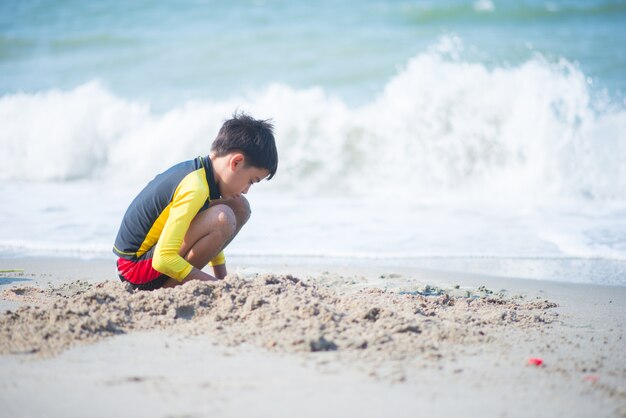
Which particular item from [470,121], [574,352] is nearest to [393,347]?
[574,352]

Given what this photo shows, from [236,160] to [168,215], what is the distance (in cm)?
41

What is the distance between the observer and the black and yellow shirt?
3.13 m

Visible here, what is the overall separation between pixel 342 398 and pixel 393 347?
0.47 metres

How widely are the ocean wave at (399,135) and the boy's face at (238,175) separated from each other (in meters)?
4.45

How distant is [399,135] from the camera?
8648 millimetres

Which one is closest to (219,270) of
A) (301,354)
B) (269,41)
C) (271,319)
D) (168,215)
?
(168,215)

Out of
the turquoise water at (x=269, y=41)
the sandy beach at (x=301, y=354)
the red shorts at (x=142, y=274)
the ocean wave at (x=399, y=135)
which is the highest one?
the turquoise water at (x=269, y=41)

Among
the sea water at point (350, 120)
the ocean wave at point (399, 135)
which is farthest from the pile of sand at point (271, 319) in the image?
the ocean wave at point (399, 135)

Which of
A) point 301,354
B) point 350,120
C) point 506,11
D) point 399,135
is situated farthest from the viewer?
point 506,11

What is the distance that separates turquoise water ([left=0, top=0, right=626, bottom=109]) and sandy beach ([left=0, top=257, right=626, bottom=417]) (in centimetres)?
708

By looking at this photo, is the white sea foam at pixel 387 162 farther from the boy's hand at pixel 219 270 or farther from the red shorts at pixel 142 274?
the red shorts at pixel 142 274

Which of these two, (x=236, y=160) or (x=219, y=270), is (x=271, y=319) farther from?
(x=219, y=270)

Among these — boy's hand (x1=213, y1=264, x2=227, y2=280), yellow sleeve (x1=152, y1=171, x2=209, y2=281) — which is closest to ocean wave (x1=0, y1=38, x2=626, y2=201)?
boy's hand (x1=213, y1=264, x2=227, y2=280)

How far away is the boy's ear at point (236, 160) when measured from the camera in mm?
3271
